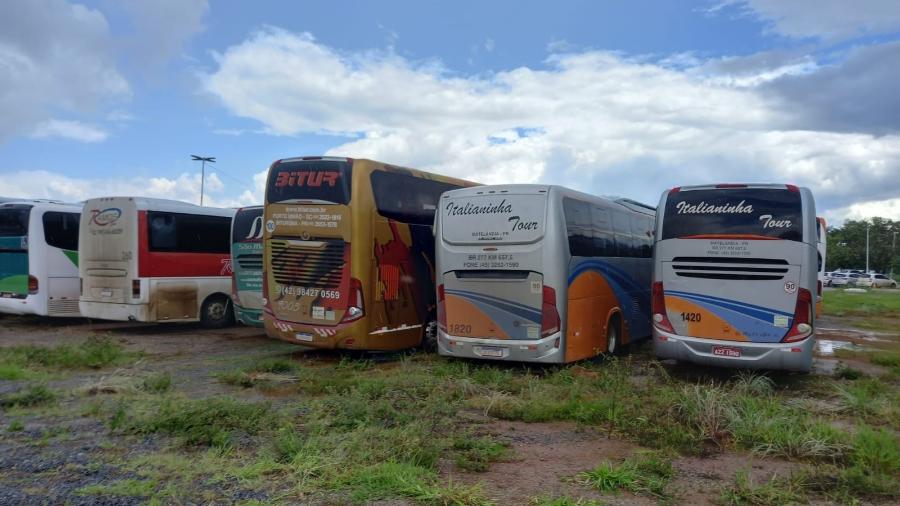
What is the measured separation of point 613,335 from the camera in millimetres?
12750

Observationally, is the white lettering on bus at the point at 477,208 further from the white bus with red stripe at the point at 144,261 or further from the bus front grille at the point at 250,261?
the white bus with red stripe at the point at 144,261

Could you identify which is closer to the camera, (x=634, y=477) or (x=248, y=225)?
(x=634, y=477)

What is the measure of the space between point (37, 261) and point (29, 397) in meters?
8.42

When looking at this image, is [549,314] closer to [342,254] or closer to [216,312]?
[342,254]

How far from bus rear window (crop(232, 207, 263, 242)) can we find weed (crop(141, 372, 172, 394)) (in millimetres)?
5834

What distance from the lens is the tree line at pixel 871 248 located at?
255ft

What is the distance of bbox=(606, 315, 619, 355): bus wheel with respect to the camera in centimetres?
1252

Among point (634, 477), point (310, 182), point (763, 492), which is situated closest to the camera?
point (763, 492)

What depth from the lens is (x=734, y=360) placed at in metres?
9.94

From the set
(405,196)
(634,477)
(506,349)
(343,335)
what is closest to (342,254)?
(343,335)

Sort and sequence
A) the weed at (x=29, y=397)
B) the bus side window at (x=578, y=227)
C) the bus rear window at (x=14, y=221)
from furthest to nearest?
the bus rear window at (x=14, y=221) → the bus side window at (x=578, y=227) → the weed at (x=29, y=397)

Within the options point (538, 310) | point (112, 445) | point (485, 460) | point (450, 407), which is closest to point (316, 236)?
point (538, 310)

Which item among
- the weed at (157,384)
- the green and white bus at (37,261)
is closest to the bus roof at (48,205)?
the green and white bus at (37,261)

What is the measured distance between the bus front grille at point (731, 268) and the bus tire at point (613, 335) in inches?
89.5
